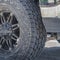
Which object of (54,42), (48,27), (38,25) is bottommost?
(54,42)

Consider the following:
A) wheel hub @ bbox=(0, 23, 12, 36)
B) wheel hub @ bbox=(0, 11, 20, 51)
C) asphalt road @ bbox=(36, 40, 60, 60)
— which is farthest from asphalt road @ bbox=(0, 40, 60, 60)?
wheel hub @ bbox=(0, 23, 12, 36)

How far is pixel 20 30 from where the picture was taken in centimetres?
396

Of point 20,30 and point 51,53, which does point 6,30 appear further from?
point 51,53

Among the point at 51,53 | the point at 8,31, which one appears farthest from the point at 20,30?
the point at 51,53

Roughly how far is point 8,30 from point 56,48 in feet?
6.60

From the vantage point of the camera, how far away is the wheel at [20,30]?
391 cm

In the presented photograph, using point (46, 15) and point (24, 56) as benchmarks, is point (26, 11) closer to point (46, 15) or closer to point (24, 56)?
point (24, 56)

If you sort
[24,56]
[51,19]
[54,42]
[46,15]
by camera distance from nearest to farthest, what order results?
[24,56] → [51,19] → [46,15] → [54,42]

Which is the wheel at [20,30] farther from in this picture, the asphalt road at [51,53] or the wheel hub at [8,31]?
the asphalt road at [51,53]

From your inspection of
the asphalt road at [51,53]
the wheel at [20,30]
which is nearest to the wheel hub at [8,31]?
the wheel at [20,30]

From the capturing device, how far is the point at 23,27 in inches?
155

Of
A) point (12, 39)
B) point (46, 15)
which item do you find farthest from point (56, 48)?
point (12, 39)

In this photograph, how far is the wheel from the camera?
3910mm

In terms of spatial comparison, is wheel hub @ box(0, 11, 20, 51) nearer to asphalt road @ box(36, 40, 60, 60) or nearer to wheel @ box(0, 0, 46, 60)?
wheel @ box(0, 0, 46, 60)
